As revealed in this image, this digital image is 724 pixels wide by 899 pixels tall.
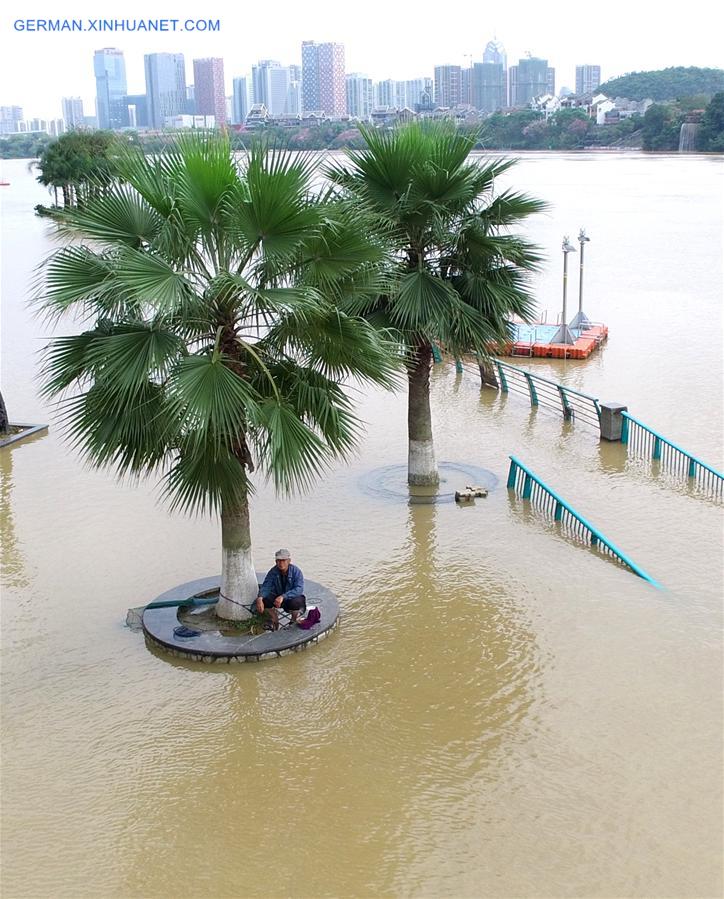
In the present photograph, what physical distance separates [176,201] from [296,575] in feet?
12.5

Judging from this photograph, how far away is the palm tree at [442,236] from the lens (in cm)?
1352

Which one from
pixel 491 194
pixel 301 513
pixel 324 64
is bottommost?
pixel 301 513

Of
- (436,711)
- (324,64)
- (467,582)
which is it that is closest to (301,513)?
(467,582)

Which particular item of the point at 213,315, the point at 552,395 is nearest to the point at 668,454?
the point at 552,395

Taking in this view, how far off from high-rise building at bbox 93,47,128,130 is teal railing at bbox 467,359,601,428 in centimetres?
10848

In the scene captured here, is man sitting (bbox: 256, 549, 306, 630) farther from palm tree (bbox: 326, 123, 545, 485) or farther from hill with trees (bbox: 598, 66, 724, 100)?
hill with trees (bbox: 598, 66, 724, 100)

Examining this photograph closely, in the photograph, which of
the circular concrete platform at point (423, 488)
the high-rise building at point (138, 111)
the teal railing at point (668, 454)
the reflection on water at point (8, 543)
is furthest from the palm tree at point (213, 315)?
the high-rise building at point (138, 111)

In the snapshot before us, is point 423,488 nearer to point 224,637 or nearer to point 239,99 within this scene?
point 224,637

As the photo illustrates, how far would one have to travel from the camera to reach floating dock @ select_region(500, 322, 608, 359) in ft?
84.6

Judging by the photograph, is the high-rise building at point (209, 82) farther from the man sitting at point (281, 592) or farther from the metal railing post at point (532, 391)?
the man sitting at point (281, 592)

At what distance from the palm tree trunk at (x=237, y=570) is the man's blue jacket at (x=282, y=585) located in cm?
31

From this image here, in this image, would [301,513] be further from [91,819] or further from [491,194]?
[91,819]

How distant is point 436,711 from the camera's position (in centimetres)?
945

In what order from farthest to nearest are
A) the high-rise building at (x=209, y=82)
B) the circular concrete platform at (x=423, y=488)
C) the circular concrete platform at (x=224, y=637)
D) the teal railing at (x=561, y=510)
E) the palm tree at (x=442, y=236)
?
the high-rise building at (x=209, y=82) → the circular concrete platform at (x=423, y=488) → the palm tree at (x=442, y=236) → the teal railing at (x=561, y=510) → the circular concrete platform at (x=224, y=637)
